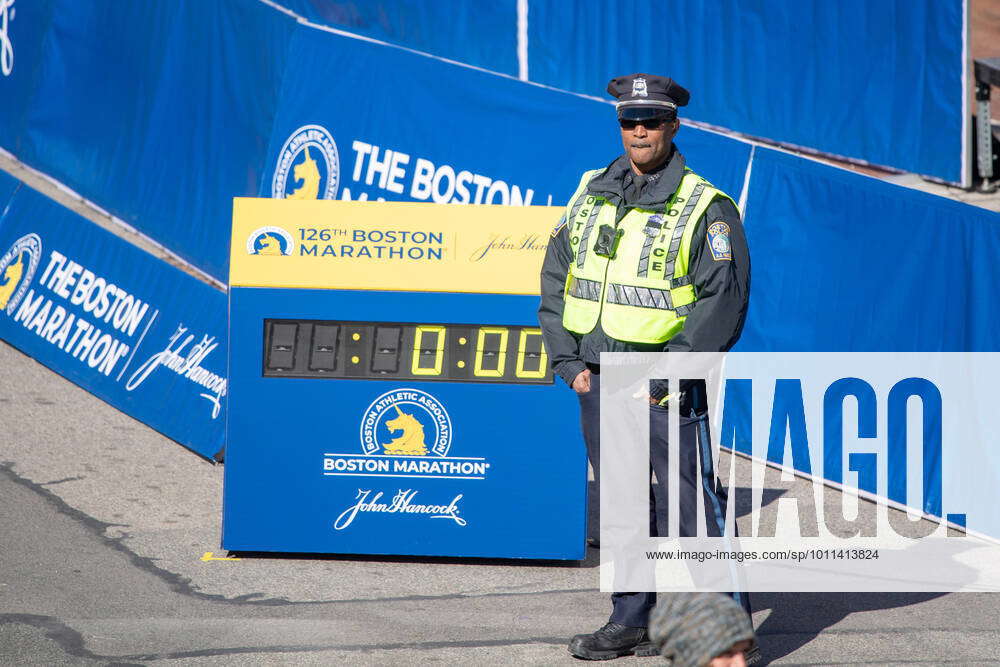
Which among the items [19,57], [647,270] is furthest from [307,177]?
[647,270]

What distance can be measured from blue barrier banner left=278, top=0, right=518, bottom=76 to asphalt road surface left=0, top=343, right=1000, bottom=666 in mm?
6817

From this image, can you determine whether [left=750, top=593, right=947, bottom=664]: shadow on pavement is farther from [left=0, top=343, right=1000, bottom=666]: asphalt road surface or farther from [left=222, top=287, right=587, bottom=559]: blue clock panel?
[left=222, top=287, right=587, bottom=559]: blue clock panel

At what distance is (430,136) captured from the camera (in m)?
10.2

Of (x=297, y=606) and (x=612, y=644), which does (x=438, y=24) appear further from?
(x=612, y=644)

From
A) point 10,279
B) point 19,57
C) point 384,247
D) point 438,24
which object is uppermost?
point 438,24

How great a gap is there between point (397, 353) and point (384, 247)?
20.7 inches

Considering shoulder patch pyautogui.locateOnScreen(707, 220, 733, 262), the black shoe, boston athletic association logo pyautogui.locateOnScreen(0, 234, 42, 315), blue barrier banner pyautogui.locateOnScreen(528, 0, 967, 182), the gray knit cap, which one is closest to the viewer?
the gray knit cap

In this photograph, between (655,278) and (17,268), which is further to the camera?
(17,268)

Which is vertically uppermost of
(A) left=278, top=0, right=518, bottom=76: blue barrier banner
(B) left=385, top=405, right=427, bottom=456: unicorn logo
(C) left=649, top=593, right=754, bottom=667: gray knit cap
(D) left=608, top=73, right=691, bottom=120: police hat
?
(A) left=278, top=0, right=518, bottom=76: blue barrier banner

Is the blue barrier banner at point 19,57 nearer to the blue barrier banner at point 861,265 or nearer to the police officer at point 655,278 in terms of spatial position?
the blue barrier banner at point 861,265

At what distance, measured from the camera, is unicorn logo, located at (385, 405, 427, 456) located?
635 cm

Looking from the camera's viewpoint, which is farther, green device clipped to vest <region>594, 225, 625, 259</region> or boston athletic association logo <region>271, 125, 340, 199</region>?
boston athletic association logo <region>271, 125, 340, 199</region>

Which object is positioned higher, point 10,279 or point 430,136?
point 430,136

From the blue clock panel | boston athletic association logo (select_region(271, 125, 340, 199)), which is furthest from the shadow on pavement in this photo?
boston athletic association logo (select_region(271, 125, 340, 199))
